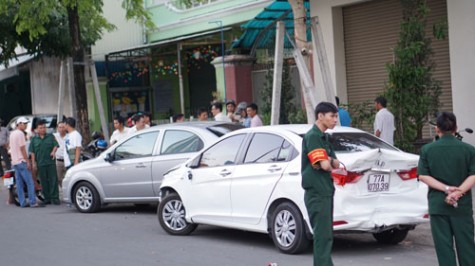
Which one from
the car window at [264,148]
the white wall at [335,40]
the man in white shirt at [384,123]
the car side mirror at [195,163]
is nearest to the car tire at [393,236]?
the car window at [264,148]

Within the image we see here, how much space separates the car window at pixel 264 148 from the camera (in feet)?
33.4

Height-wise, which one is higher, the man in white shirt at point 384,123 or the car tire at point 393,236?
the man in white shirt at point 384,123

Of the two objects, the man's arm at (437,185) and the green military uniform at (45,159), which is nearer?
the man's arm at (437,185)

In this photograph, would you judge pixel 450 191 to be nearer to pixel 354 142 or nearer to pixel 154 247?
pixel 354 142

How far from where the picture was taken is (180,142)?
13.5 m

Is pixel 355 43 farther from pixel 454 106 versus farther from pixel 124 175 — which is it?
pixel 124 175

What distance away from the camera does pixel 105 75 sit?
95.8ft

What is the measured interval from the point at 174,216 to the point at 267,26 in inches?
379

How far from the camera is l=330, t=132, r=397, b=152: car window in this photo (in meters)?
9.85

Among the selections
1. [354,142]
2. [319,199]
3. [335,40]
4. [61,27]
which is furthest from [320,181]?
[61,27]

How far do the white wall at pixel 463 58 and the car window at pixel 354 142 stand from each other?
5.94m

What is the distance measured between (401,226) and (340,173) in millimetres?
1324

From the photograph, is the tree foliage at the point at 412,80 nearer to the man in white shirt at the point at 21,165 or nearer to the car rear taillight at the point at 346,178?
the car rear taillight at the point at 346,178

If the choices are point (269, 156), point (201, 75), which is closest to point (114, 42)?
point (201, 75)
